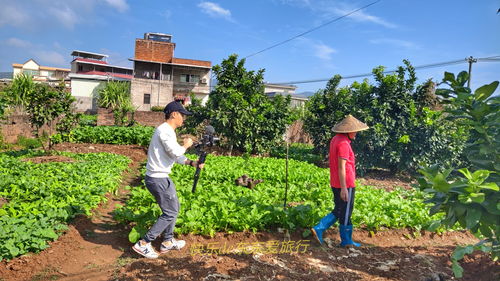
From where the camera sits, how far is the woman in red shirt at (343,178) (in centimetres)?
482

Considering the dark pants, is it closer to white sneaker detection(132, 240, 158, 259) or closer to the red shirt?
the red shirt

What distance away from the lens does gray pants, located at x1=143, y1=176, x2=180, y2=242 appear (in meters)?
4.38

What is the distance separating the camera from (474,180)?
7.34 ft

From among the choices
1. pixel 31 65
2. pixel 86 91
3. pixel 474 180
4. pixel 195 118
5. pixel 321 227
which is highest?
pixel 31 65

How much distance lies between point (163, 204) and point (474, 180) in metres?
3.38

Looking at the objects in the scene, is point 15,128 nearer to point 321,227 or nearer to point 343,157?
point 321,227

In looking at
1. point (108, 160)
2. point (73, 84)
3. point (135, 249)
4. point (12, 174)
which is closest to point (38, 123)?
point (108, 160)

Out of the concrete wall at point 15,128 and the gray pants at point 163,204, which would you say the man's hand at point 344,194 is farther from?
the concrete wall at point 15,128

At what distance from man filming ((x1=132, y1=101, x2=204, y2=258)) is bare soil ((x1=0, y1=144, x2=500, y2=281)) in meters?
0.25

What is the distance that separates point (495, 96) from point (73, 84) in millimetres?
39093

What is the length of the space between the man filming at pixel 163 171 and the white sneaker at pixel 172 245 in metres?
0.01

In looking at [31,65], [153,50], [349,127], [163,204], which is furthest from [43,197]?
[31,65]

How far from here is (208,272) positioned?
395cm

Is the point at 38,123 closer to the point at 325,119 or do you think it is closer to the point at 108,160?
the point at 108,160
